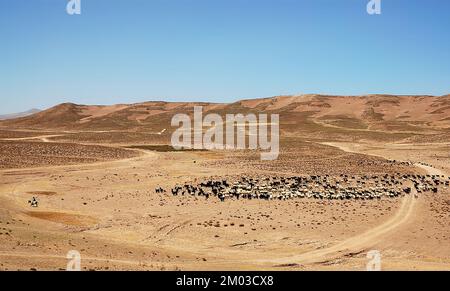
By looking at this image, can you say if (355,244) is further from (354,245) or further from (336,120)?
(336,120)

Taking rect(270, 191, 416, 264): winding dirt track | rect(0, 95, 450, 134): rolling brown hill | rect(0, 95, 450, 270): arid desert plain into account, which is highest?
rect(0, 95, 450, 134): rolling brown hill

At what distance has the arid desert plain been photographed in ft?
78.1

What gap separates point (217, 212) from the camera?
36531mm

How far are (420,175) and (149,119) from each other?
144 meters

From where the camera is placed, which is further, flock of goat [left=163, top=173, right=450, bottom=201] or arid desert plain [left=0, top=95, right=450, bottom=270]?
flock of goat [left=163, top=173, right=450, bottom=201]

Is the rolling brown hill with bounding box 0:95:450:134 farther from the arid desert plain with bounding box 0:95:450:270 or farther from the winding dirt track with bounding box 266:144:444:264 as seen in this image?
the winding dirt track with bounding box 266:144:444:264

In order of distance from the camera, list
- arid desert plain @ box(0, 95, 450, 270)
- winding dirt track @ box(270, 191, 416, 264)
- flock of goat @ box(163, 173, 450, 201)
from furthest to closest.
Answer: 1. flock of goat @ box(163, 173, 450, 201)
2. winding dirt track @ box(270, 191, 416, 264)
3. arid desert plain @ box(0, 95, 450, 270)

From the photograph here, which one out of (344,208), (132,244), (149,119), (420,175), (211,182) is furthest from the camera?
(149,119)

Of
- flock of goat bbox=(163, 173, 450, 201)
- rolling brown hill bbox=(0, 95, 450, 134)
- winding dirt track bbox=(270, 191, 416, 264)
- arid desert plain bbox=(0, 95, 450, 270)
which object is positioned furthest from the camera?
Result: rolling brown hill bbox=(0, 95, 450, 134)

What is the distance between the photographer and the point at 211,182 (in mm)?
50875

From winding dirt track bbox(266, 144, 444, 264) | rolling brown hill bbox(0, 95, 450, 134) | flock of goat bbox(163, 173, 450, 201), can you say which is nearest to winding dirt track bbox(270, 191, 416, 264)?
winding dirt track bbox(266, 144, 444, 264)

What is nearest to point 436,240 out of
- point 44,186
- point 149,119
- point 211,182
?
point 211,182

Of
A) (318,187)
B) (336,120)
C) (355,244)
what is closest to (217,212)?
(355,244)
